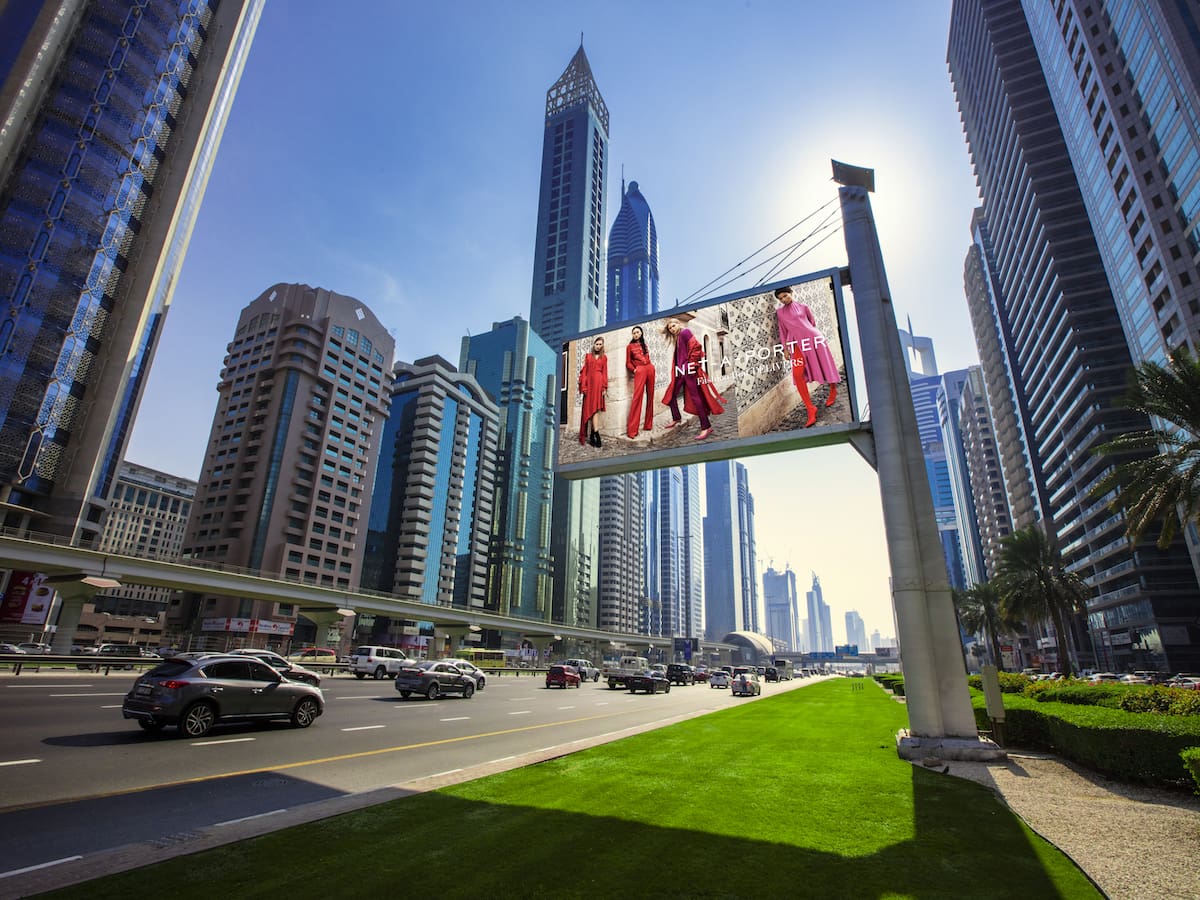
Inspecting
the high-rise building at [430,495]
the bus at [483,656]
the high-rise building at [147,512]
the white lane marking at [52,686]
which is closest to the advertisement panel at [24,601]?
the bus at [483,656]

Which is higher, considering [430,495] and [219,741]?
[430,495]

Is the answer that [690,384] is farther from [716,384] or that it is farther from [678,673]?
[678,673]

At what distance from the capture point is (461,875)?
210 inches

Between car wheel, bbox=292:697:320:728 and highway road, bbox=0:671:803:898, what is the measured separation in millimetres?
397

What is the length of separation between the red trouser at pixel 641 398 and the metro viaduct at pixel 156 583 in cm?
4587

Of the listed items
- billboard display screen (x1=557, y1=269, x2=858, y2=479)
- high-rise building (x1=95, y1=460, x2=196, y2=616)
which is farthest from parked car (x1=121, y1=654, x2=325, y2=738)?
high-rise building (x1=95, y1=460, x2=196, y2=616)

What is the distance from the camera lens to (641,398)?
1892 centimetres

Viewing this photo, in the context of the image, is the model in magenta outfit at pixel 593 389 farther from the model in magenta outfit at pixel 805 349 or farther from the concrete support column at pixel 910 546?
the concrete support column at pixel 910 546

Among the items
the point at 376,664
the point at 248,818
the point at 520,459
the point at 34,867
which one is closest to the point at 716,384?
the point at 248,818

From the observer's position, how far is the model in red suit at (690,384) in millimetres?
17562

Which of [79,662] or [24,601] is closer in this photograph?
[79,662]

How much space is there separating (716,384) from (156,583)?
55540 mm

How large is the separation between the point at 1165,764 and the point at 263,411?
115704mm

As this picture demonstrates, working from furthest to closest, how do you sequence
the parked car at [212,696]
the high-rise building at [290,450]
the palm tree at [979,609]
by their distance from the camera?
1. the high-rise building at [290,450]
2. the palm tree at [979,609]
3. the parked car at [212,696]
